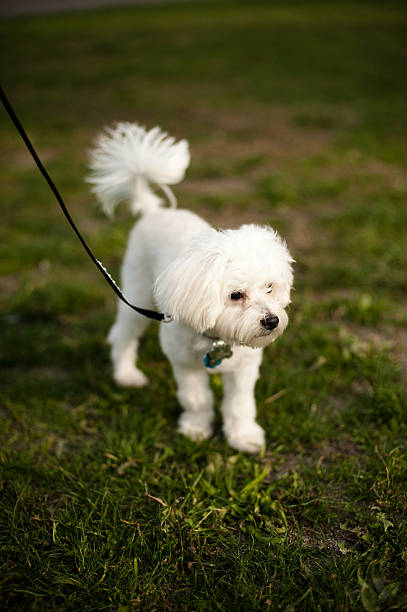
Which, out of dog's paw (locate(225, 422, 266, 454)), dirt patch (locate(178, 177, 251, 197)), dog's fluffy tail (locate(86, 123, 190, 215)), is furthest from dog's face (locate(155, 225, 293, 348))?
dirt patch (locate(178, 177, 251, 197))

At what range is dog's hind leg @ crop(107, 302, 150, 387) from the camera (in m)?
3.05

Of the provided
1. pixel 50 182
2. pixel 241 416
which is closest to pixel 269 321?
pixel 241 416

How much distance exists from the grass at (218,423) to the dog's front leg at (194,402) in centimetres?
9

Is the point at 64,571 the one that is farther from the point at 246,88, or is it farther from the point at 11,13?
the point at 11,13

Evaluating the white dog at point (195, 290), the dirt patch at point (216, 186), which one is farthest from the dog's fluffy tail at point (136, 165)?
the dirt patch at point (216, 186)

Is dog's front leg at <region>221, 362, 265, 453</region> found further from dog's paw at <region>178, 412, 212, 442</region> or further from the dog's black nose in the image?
the dog's black nose

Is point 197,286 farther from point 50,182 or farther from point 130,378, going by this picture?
point 130,378

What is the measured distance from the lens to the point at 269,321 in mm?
2064

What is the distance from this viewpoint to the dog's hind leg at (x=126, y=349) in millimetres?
3049

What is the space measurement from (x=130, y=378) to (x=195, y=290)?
4.22 feet

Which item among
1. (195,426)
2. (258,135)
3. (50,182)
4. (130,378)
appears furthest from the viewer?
(258,135)

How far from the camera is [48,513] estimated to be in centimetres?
226

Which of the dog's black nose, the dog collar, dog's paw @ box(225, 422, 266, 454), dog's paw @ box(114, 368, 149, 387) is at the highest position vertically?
the dog's black nose

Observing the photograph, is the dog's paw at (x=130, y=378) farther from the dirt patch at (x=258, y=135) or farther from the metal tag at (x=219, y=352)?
the dirt patch at (x=258, y=135)
